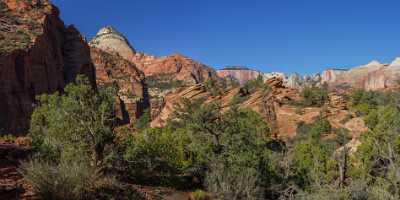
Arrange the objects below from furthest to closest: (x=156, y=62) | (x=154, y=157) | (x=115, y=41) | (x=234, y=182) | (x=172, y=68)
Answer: (x=115, y=41)
(x=156, y=62)
(x=172, y=68)
(x=154, y=157)
(x=234, y=182)

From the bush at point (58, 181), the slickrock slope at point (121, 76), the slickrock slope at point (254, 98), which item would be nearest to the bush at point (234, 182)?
the bush at point (58, 181)

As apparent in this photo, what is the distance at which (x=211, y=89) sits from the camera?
216ft

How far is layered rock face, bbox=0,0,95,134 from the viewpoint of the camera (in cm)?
4373

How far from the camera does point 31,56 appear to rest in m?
50.3

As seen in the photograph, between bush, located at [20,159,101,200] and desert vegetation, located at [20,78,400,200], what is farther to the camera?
desert vegetation, located at [20,78,400,200]

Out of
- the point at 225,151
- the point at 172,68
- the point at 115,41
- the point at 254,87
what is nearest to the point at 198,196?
the point at 225,151

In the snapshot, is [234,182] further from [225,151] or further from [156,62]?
[156,62]

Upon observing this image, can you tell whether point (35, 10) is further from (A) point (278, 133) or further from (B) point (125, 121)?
(A) point (278, 133)

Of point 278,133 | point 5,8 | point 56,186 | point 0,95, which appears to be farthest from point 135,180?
point 5,8

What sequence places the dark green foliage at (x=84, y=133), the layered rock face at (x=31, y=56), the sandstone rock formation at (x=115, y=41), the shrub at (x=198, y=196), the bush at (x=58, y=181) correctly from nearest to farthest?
the bush at (x=58, y=181) < the dark green foliage at (x=84, y=133) < the shrub at (x=198, y=196) < the layered rock face at (x=31, y=56) < the sandstone rock formation at (x=115, y=41)

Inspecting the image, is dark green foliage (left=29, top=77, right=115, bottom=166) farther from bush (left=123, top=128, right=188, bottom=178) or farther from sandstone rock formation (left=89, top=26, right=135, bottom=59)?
sandstone rock formation (left=89, top=26, right=135, bottom=59)

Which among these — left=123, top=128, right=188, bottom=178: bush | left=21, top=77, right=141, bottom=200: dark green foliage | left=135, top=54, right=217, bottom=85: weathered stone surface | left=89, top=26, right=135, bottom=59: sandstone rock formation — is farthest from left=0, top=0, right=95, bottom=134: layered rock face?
left=89, top=26, right=135, bottom=59: sandstone rock formation

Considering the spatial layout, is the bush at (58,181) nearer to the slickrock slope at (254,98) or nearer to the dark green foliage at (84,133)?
the dark green foliage at (84,133)

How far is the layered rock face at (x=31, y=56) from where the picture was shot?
143ft
